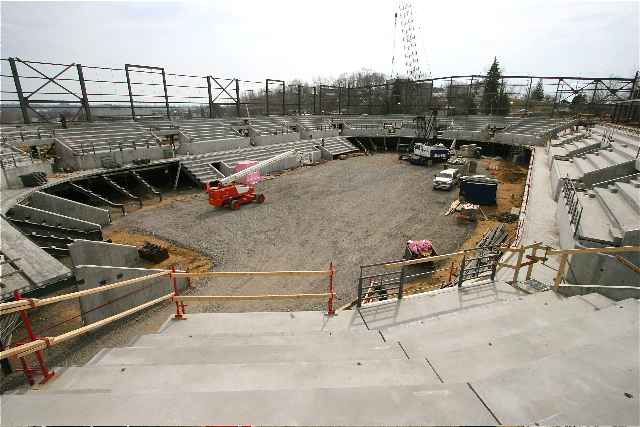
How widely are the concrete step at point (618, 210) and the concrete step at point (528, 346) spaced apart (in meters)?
4.42

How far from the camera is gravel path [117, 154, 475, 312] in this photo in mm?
11003

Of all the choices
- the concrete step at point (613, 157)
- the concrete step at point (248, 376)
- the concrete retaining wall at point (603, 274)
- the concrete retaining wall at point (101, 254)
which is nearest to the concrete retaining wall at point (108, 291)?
the concrete retaining wall at point (101, 254)

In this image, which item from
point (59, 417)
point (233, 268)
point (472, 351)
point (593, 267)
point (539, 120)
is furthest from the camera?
point (539, 120)

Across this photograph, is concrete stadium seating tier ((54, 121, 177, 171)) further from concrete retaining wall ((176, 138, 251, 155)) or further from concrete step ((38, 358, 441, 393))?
concrete step ((38, 358, 441, 393))

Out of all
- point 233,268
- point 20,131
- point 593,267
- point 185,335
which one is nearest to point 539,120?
point 593,267

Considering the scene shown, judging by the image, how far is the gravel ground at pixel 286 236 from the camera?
9.02m

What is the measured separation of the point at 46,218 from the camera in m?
13.9

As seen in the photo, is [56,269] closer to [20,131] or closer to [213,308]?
[213,308]

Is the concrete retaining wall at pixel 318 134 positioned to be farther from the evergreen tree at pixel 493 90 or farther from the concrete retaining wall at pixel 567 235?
the evergreen tree at pixel 493 90

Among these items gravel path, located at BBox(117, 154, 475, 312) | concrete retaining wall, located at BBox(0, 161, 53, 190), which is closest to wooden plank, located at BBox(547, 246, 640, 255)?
gravel path, located at BBox(117, 154, 475, 312)

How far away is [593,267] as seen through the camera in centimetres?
725

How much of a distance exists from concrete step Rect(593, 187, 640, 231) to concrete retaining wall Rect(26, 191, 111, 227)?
68.2ft

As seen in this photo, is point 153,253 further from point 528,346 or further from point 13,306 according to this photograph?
point 528,346

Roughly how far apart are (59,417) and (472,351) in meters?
4.37
